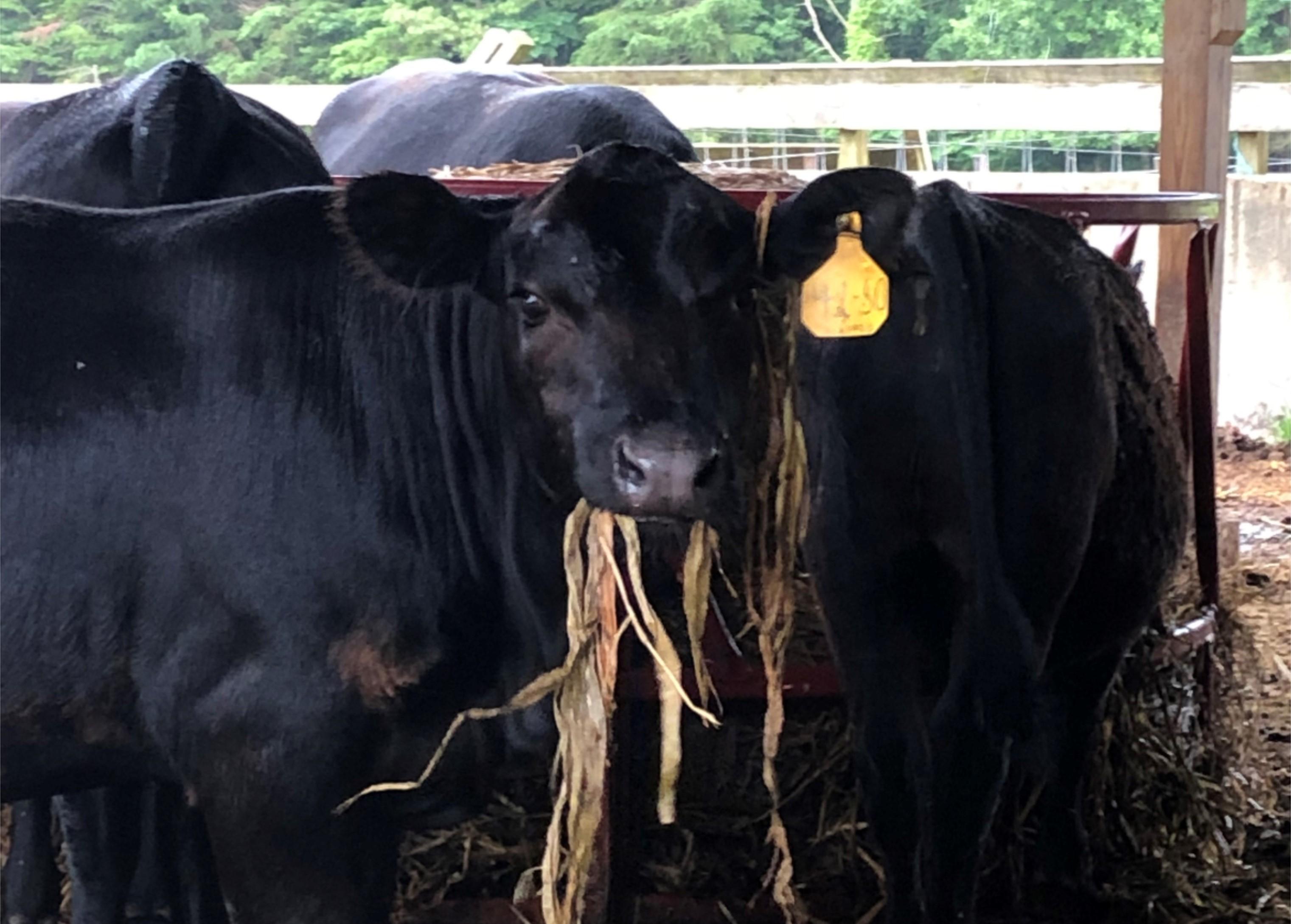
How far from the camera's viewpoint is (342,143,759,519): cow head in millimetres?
2027

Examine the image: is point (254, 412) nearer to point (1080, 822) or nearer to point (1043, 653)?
point (1043, 653)

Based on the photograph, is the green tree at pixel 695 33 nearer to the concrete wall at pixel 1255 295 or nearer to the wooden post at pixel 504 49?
the wooden post at pixel 504 49

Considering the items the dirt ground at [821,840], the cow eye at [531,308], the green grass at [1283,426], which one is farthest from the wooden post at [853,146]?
the cow eye at [531,308]

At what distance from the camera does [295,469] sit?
2.27 meters

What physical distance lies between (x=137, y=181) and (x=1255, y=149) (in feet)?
20.3

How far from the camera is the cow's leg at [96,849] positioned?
290 centimetres

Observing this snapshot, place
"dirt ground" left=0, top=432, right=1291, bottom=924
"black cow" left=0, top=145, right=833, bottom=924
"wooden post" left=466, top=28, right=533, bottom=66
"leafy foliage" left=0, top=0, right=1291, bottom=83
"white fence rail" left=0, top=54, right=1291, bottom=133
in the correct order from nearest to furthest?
"black cow" left=0, top=145, right=833, bottom=924
"dirt ground" left=0, top=432, right=1291, bottom=924
"white fence rail" left=0, top=54, right=1291, bottom=133
"wooden post" left=466, top=28, right=533, bottom=66
"leafy foliage" left=0, top=0, right=1291, bottom=83

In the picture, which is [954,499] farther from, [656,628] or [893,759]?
[656,628]

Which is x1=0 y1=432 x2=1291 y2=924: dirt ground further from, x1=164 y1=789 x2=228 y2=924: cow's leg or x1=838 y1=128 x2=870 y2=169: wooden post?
x1=838 y1=128 x2=870 y2=169: wooden post

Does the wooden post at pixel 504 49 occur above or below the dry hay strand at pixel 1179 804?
above

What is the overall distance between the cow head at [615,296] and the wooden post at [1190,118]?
3.05m

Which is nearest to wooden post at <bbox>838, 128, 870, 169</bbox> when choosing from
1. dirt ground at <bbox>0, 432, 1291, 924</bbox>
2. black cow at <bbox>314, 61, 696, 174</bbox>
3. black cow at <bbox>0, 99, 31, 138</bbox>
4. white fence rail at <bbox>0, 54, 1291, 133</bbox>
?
white fence rail at <bbox>0, 54, 1291, 133</bbox>

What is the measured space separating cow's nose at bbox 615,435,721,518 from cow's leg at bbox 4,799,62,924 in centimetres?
183

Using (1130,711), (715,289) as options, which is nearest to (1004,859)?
(1130,711)
